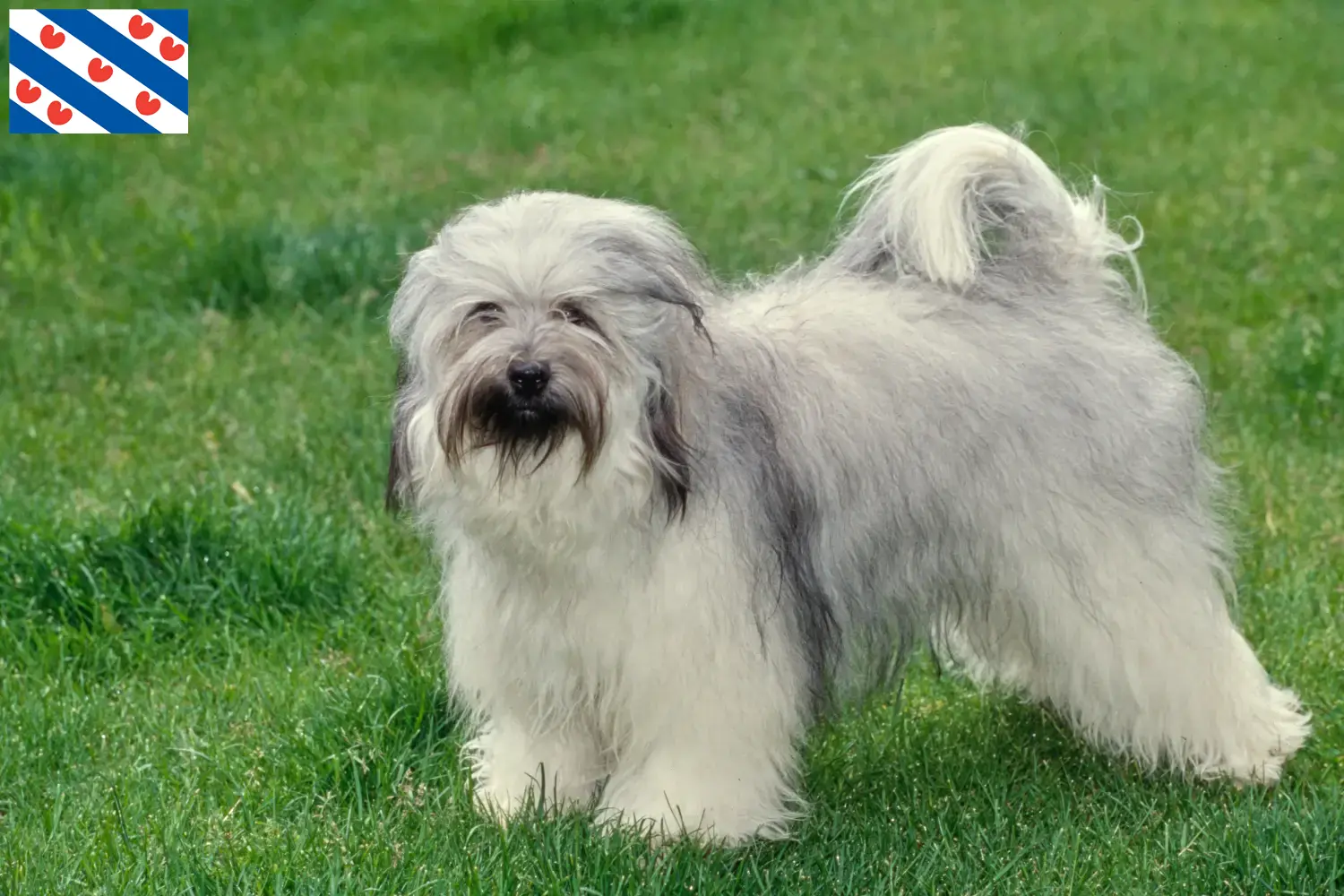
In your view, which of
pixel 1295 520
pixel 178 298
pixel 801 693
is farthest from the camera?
pixel 178 298

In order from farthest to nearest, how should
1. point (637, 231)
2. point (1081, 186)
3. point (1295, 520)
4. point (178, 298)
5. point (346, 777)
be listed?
point (1081, 186) → point (178, 298) → point (1295, 520) → point (346, 777) → point (637, 231)

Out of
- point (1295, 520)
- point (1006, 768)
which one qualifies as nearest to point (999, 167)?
point (1006, 768)

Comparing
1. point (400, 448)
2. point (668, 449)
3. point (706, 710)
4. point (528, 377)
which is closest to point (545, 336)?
point (528, 377)

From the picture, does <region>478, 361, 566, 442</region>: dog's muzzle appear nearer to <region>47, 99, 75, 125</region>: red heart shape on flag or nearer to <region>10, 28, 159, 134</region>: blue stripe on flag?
<region>10, 28, 159, 134</region>: blue stripe on flag

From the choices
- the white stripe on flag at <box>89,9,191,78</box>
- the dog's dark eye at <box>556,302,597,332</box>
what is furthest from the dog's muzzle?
the white stripe on flag at <box>89,9,191,78</box>

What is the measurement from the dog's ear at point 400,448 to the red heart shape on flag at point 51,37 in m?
3.53

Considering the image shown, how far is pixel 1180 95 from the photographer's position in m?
10.1

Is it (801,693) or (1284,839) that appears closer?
(1284,839)

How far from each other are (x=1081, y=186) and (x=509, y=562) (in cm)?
567

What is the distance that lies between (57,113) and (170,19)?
1.39 metres

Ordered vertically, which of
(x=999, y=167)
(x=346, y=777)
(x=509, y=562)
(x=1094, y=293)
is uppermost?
(x=999, y=167)

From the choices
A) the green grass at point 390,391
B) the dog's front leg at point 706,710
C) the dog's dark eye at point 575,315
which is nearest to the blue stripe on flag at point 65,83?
the green grass at point 390,391

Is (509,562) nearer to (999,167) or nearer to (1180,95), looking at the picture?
(999,167)

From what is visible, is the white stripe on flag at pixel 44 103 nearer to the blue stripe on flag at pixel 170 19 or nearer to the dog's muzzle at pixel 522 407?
the blue stripe on flag at pixel 170 19
